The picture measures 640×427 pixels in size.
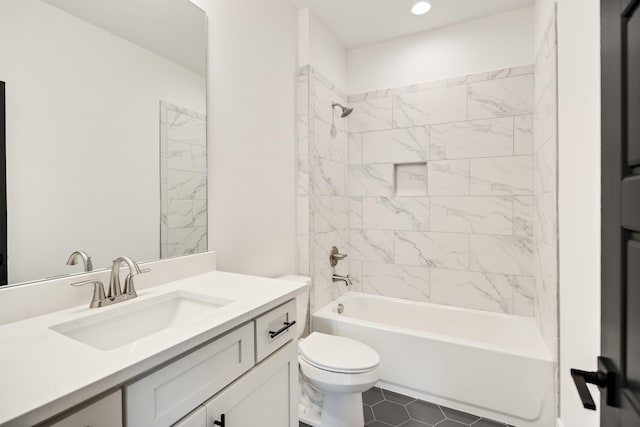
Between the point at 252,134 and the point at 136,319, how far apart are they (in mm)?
1216

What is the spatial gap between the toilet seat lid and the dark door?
108cm

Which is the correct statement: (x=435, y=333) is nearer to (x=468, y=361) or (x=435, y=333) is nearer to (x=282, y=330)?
(x=468, y=361)

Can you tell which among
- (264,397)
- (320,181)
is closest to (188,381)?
(264,397)

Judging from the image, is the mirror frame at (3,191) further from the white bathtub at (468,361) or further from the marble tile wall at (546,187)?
the marble tile wall at (546,187)

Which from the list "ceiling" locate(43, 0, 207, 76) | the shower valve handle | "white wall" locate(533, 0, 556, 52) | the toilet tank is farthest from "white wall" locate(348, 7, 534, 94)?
the toilet tank

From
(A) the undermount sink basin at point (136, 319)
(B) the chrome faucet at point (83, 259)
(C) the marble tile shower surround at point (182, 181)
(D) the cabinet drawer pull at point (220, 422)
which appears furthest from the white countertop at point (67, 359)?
(C) the marble tile shower surround at point (182, 181)

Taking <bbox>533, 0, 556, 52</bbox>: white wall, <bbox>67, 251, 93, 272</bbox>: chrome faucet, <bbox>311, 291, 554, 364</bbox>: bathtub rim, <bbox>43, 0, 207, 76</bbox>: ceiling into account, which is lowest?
<bbox>311, 291, 554, 364</bbox>: bathtub rim

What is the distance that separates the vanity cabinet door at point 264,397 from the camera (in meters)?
0.92

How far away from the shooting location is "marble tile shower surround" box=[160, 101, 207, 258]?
1395mm

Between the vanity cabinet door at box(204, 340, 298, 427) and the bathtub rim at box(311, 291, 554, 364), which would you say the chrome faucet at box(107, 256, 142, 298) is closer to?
the vanity cabinet door at box(204, 340, 298, 427)

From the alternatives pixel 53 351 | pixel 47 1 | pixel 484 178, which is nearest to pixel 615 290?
pixel 53 351

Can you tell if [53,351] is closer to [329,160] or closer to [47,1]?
[47,1]

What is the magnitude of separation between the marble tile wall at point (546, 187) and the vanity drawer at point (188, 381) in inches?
64.1

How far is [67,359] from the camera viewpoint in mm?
680
